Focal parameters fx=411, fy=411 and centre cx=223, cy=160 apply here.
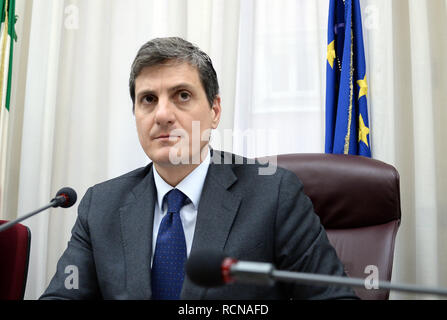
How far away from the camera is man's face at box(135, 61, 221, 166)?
1283 mm

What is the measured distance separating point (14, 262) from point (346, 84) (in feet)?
5.48

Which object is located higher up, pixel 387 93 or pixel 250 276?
pixel 387 93

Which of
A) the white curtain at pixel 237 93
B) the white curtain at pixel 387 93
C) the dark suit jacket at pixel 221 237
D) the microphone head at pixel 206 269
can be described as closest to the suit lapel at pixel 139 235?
the dark suit jacket at pixel 221 237

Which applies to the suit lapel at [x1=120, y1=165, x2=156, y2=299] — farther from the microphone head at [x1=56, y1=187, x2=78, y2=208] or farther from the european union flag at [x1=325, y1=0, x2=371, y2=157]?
the european union flag at [x1=325, y1=0, x2=371, y2=157]

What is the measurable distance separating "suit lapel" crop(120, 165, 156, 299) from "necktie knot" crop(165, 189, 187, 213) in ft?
0.20

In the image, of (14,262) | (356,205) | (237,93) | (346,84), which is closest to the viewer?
(356,205)

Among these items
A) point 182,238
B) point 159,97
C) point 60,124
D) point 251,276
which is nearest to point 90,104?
point 60,124

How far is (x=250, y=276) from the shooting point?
0.62m

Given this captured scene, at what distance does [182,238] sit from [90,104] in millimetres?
1498

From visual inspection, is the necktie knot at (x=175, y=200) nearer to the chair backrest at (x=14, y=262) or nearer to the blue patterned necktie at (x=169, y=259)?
the blue patterned necktie at (x=169, y=259)

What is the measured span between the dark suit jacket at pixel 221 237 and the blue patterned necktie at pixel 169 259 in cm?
4

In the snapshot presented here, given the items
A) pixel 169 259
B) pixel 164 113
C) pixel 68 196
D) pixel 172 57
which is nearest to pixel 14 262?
pixel 68 196

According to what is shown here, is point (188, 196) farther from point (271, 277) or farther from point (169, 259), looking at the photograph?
point (271, 277)
